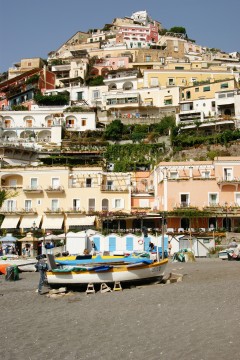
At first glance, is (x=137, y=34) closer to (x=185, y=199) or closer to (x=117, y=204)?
(x=117, y=204)

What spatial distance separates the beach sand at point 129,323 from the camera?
1020cm

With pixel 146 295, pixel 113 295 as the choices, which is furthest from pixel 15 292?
pixel 146 295

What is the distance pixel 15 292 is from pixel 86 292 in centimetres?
326

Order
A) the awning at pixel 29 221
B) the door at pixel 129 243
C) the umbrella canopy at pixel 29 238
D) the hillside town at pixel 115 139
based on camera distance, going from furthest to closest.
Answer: the awning at pixel 29 221 → the hillside town at pixel 115 139 → the umbrella canopy at pixel 29 238 → the door at pixel 129 243

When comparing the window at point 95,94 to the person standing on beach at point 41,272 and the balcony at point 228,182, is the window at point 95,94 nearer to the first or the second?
the balcony at point 228,182

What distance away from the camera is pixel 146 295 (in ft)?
57.3

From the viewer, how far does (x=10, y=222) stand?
43219mm

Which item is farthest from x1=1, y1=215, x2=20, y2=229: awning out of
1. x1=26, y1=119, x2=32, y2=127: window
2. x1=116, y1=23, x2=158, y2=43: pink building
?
x1=116, y1=23, x2=158, y2=43: pink building

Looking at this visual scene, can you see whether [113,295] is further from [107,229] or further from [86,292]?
[107,229]

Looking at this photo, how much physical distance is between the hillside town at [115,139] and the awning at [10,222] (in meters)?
0.10

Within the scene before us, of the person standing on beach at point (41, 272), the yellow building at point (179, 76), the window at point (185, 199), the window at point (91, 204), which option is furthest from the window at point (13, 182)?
the yellow building at point (179, 76)

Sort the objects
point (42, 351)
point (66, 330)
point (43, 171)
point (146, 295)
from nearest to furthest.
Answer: point (42, 351) → point (66, 330) → point (146, 295) → point (43, 171)

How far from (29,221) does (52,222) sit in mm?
2282

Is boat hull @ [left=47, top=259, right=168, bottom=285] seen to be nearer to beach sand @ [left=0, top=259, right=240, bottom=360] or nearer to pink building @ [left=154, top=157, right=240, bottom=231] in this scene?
beach sand @ [left=0, top=259, right=240, bottom=360]
